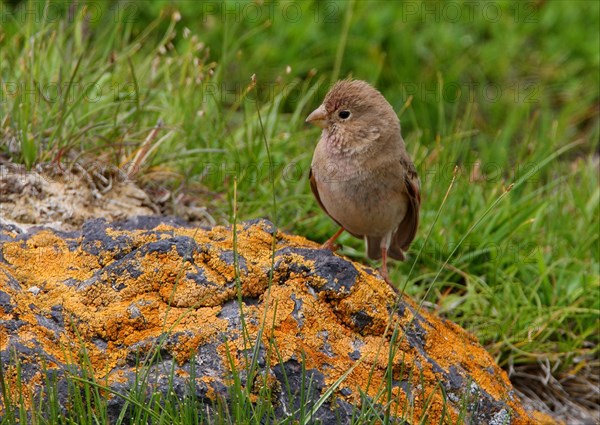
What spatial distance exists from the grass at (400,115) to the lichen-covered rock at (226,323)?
1.41 feet

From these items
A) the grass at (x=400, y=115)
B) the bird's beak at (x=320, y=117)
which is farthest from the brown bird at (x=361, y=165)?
the grass at (x=400, y=115)

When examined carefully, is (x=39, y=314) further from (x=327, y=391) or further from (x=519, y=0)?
(x=519, y=0)

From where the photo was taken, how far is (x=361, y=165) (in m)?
4.39

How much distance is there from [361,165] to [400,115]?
1885 mm

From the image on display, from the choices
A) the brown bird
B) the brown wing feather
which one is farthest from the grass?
the brown bird

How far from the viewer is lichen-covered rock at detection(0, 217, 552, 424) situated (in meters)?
3.16

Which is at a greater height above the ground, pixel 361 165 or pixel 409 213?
pixel 361 165

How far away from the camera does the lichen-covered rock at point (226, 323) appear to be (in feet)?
10.4

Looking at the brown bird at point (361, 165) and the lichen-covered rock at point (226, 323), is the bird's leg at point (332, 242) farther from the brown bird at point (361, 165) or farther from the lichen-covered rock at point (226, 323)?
the lichen-covered rock at point (226, 323)

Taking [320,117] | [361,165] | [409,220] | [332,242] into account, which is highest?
[320,117]

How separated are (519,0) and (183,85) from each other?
13.3 ft

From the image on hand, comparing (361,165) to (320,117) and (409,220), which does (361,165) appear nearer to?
(320,117)

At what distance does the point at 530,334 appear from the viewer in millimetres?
4633

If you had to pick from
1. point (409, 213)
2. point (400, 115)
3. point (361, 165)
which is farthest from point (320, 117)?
point (400, 115)
